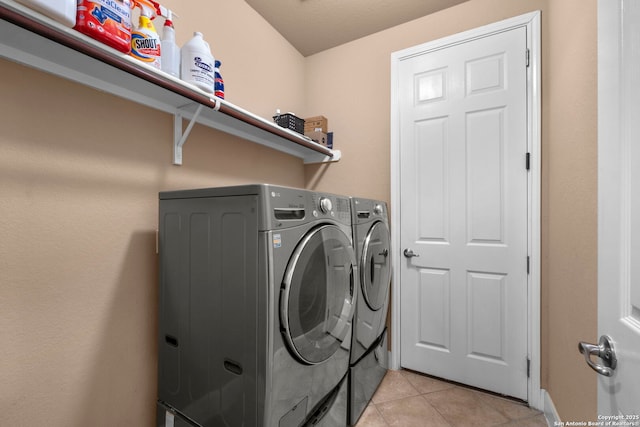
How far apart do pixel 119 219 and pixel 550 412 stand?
256 centimetres

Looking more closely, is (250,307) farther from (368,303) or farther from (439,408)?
(439,408)

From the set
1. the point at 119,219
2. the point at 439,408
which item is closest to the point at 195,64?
the point at 119,219

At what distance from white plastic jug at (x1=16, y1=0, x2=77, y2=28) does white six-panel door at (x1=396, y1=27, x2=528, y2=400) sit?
198 centimetres

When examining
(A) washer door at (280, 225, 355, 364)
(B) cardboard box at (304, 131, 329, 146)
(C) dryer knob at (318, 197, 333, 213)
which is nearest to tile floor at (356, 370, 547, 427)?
(A) washer door at (280, 225, 355, 364)

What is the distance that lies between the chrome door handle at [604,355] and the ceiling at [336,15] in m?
2.30

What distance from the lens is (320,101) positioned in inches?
104

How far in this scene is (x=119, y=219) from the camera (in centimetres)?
124

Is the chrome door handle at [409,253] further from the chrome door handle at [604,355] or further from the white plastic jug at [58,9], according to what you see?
the white plastic jug at [58,9]

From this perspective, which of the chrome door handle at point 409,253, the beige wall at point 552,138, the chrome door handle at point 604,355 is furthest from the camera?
the chrome door handle at point 409,253

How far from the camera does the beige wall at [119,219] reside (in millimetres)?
977

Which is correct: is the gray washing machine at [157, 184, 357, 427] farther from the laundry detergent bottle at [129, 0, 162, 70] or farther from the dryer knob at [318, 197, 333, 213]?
the laundry detergent bottle at [129, 0, 162, 70]

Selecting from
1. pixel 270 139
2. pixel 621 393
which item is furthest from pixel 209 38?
pixel 621 393

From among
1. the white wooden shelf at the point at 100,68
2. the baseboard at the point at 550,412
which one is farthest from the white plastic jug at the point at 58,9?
the baseboard at the point at 550,412

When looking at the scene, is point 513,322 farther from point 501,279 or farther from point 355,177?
point 355,177
